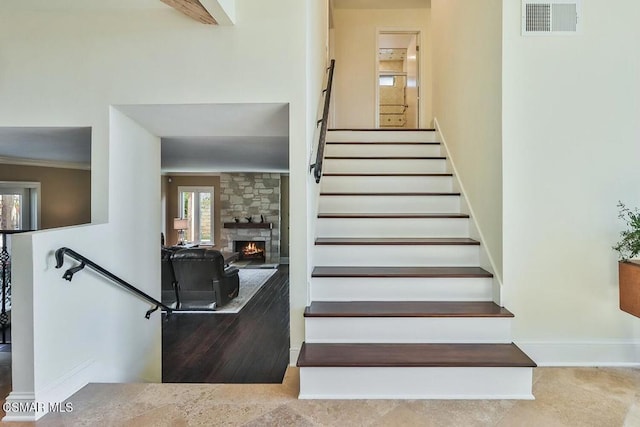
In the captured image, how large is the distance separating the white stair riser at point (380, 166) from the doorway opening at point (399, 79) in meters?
3.14

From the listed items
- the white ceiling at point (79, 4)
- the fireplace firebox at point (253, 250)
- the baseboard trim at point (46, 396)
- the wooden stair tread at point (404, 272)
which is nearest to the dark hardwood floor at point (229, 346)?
the baseboard trim at point (46, 396)

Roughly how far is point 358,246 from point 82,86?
2332 millimetres

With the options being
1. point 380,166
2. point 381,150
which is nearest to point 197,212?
point 381,150

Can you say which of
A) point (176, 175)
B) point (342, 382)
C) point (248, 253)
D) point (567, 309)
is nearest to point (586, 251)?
point (567, 309)

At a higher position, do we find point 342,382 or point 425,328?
point 425,328

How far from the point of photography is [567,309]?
2.42m

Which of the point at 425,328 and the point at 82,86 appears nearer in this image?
the point at 425,328

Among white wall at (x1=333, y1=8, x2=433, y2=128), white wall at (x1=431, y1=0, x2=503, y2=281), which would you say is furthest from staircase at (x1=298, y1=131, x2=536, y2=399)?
white wall at (x1=333, y1=8, x2=433, y2=128)

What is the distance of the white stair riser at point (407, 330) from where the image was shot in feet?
7.26

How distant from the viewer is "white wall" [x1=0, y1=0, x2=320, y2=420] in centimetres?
246

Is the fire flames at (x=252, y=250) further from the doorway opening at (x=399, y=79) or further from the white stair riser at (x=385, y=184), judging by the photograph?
the white stair riser at (x=385, y=184)

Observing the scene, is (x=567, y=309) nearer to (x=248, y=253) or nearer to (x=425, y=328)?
(x=425, y=328)

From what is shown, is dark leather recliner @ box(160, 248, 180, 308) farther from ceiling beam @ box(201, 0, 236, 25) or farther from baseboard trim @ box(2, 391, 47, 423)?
ceiling beam @ box(201, 0, 236, 25)

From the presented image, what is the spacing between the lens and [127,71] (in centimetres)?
255
